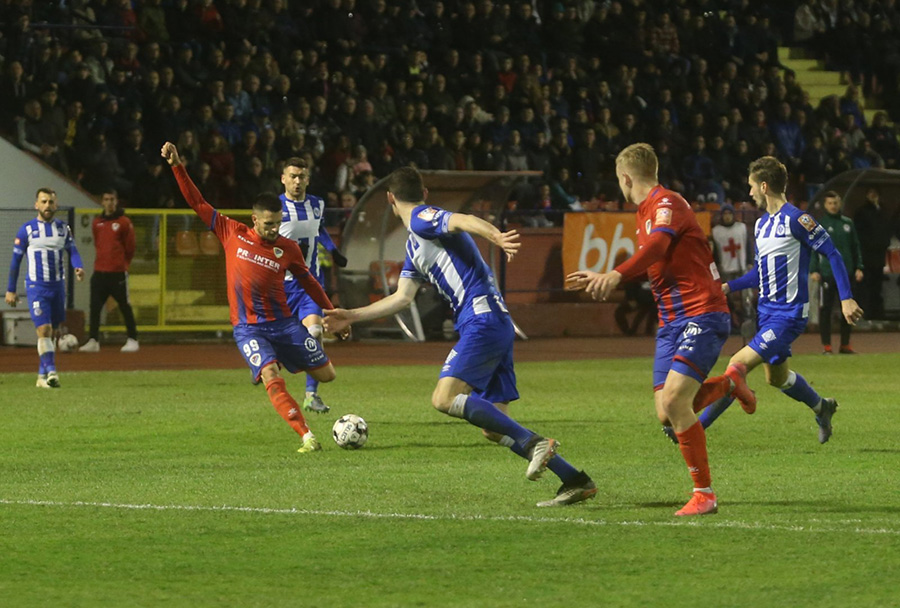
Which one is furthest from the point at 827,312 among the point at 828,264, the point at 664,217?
the point at 664,217

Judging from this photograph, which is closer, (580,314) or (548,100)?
(580,314)

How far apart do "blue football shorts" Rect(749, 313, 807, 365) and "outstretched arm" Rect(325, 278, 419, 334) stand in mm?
3404

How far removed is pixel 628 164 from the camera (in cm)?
854

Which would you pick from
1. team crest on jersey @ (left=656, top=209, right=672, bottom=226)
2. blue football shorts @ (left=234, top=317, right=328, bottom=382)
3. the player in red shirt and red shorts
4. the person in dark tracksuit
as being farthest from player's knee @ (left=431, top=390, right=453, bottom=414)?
the person in dark tracksuit

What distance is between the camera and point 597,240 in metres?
26.0

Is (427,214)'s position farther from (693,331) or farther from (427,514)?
(427,514)

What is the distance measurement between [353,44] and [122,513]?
64.1 ft

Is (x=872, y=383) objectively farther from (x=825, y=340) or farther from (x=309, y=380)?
(x=309, y=380)

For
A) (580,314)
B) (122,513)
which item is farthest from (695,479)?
(580,314)

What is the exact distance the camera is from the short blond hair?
852cm

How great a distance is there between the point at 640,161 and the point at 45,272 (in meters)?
10.5

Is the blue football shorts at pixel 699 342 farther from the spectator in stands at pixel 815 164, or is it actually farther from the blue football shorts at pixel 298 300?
the spectator in stands at pixel 815 164

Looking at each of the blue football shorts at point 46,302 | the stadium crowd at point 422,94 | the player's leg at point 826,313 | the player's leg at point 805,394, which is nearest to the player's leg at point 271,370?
the player's leg at point 805,394

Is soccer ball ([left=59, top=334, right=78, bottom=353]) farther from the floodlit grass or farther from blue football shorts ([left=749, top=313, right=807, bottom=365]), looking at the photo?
blue football shorts ([left=749, top=313, right=807, bottom=365])
